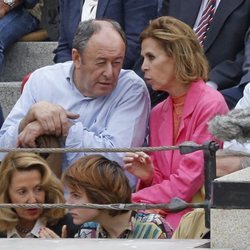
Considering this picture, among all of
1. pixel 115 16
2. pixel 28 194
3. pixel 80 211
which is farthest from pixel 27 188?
pixel 115 16

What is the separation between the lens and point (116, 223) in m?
5.19

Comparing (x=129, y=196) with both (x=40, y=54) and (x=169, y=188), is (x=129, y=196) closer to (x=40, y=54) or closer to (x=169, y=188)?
(x=169, y=188)

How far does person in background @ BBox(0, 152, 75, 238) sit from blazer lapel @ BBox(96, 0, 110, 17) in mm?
1741

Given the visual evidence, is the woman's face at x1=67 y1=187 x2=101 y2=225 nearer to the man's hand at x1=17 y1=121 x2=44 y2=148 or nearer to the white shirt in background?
the man's hand at x1=17 y1=121 x2=44 y2=148

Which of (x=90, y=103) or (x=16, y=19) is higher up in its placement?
(x=90, y=103)

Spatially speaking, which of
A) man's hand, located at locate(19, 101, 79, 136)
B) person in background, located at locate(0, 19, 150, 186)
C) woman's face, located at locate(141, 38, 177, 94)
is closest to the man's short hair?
person in background, located at locate(0, 19, 150, 186)

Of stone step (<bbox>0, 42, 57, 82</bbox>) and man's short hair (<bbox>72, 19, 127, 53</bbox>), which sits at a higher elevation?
man's short hair (<bbox>72, 19, 127, 53</bbox>)

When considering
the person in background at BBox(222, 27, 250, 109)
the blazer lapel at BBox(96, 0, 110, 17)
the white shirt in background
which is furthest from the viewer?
the white shirt in background

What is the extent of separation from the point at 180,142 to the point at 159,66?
16.8 inches

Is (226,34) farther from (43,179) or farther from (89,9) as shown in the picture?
(43,179)

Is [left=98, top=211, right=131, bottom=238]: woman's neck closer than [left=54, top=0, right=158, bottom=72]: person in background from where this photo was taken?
Yes

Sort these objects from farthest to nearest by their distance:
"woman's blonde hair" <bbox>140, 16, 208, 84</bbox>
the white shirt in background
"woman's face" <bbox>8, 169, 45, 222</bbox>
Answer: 1. the white shirt in background
2. "woman's blonde hair" <bbox>140, 16, 208, 84</bbox>
3. "woman's face" <bbox>8, 169, 45, 222</bbox>

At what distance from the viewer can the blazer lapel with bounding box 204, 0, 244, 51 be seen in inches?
256

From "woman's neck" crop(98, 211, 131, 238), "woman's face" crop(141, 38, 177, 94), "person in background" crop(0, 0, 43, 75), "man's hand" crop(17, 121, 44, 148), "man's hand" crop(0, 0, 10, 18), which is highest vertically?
"woman's face" crop(141, 38, 177, 94)
